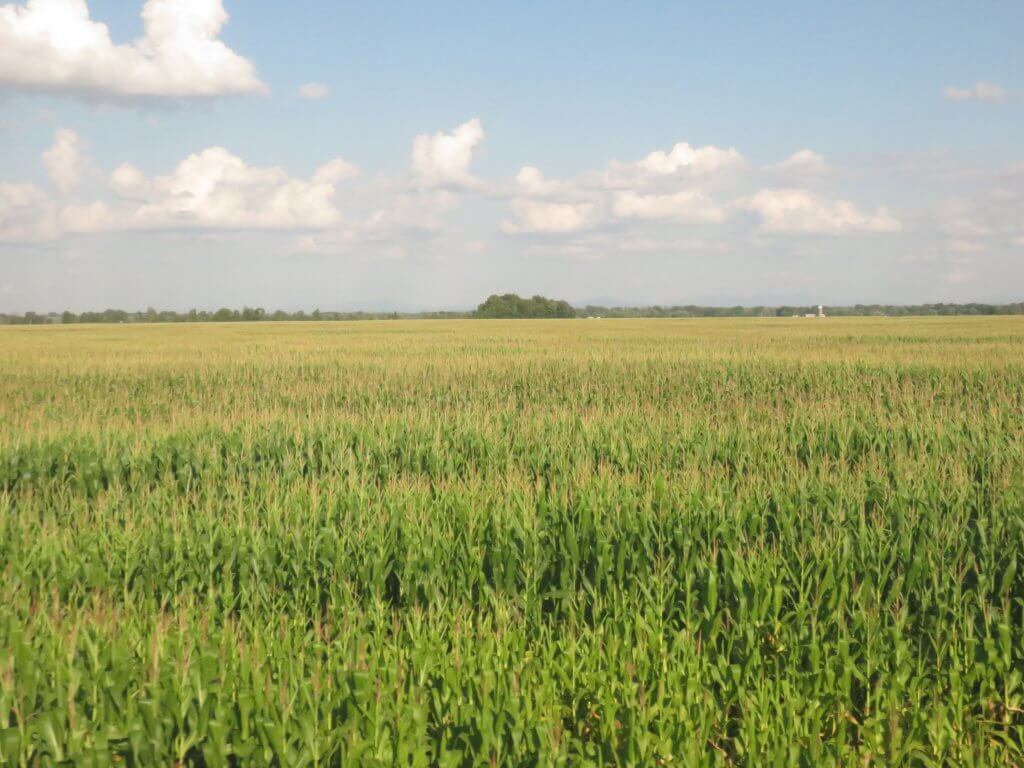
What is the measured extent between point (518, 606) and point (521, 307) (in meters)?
135

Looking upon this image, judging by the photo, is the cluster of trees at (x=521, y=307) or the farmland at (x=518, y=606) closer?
the farmland at (x=518, y=606)

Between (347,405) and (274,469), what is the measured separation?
6.18 meters

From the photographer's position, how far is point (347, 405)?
15.9 meters

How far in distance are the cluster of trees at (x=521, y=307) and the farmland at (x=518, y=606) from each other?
129 m

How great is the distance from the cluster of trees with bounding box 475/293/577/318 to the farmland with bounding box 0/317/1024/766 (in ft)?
423

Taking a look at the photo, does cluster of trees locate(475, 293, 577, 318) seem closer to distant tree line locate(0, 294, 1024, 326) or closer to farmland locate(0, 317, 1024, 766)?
distant tree line locate(0, 294, 1024, 326)

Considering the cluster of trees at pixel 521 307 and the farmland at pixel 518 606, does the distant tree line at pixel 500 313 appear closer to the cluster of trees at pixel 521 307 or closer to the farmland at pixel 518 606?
the cluster of trees at pixel 521 307

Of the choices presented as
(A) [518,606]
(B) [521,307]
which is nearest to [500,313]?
(B) [521,307]

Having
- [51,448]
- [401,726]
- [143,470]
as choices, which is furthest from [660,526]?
[51,448]

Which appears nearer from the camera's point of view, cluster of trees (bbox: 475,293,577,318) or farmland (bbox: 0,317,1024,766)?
farmland (bbox: 0,317,1024,766)

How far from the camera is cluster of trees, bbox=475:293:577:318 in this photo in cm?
13950

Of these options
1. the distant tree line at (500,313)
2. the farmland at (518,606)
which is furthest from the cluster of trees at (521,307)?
the farmland at (518,606)

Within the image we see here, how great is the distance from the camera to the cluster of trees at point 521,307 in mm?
139500

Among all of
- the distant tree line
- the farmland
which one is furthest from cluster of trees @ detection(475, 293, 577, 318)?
the farmland
